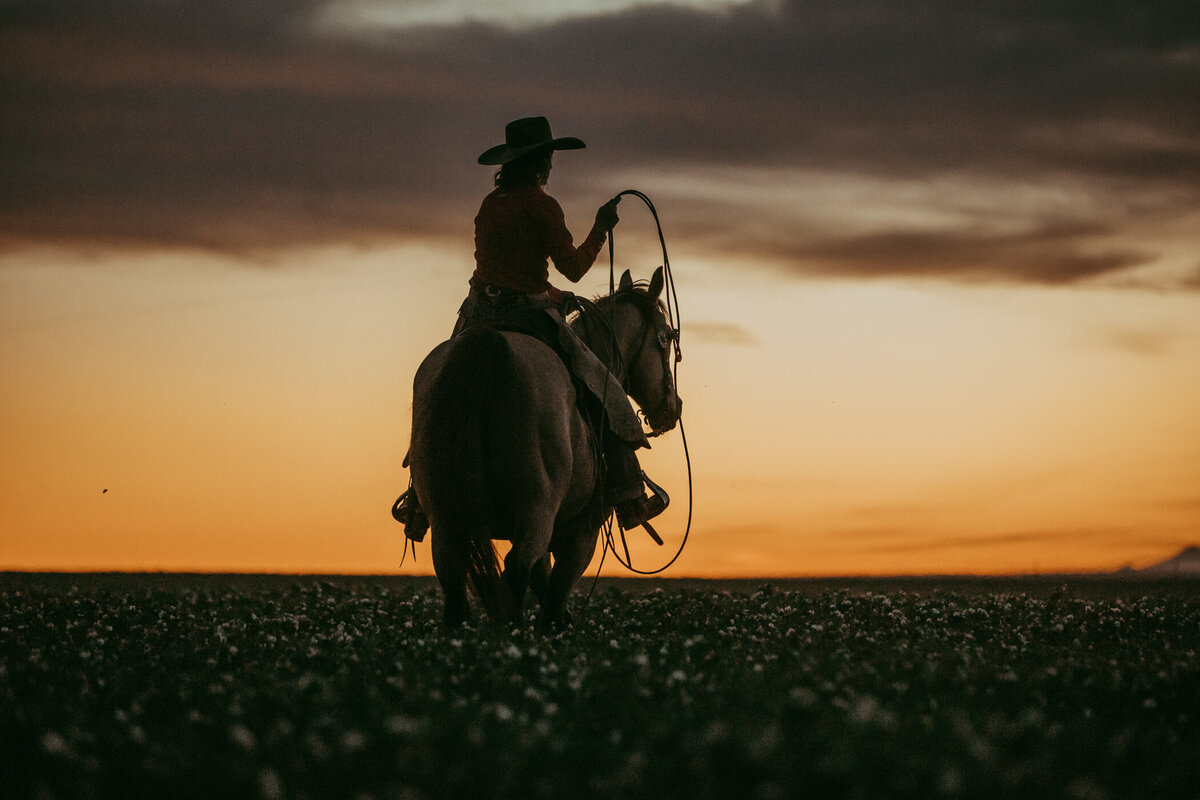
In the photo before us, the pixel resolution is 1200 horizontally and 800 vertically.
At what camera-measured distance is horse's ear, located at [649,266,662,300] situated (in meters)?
15.6

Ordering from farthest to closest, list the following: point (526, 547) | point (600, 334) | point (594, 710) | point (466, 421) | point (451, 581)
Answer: point (600, 334) < point (451, 581) < point (526, 547) < point (466, 421) < point (594, 710)

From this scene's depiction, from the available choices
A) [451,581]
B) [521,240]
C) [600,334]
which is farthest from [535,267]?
[451,581]

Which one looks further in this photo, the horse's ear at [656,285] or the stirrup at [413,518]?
the horse's ear at [656,285]

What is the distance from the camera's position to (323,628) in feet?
49.1

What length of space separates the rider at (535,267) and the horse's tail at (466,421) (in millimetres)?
1105

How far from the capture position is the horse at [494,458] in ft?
38.3

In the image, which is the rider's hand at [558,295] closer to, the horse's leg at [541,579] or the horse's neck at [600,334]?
the horse's neck at [600,334]

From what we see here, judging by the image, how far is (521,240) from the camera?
13297mm

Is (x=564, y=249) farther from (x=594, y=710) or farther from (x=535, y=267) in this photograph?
(x=594, y=710)

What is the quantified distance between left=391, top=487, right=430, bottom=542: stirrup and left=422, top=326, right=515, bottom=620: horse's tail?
5.80ft

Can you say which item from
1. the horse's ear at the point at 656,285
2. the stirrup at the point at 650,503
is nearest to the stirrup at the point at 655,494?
the stirrup at the point at 650,503

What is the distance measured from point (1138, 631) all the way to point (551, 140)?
9.53 meters

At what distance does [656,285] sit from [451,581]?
4.87m

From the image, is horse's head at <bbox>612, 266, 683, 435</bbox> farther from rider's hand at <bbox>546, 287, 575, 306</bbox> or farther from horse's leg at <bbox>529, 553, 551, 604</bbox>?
horse's leg at <bbox>529, 553, 551, 604</bbox>
